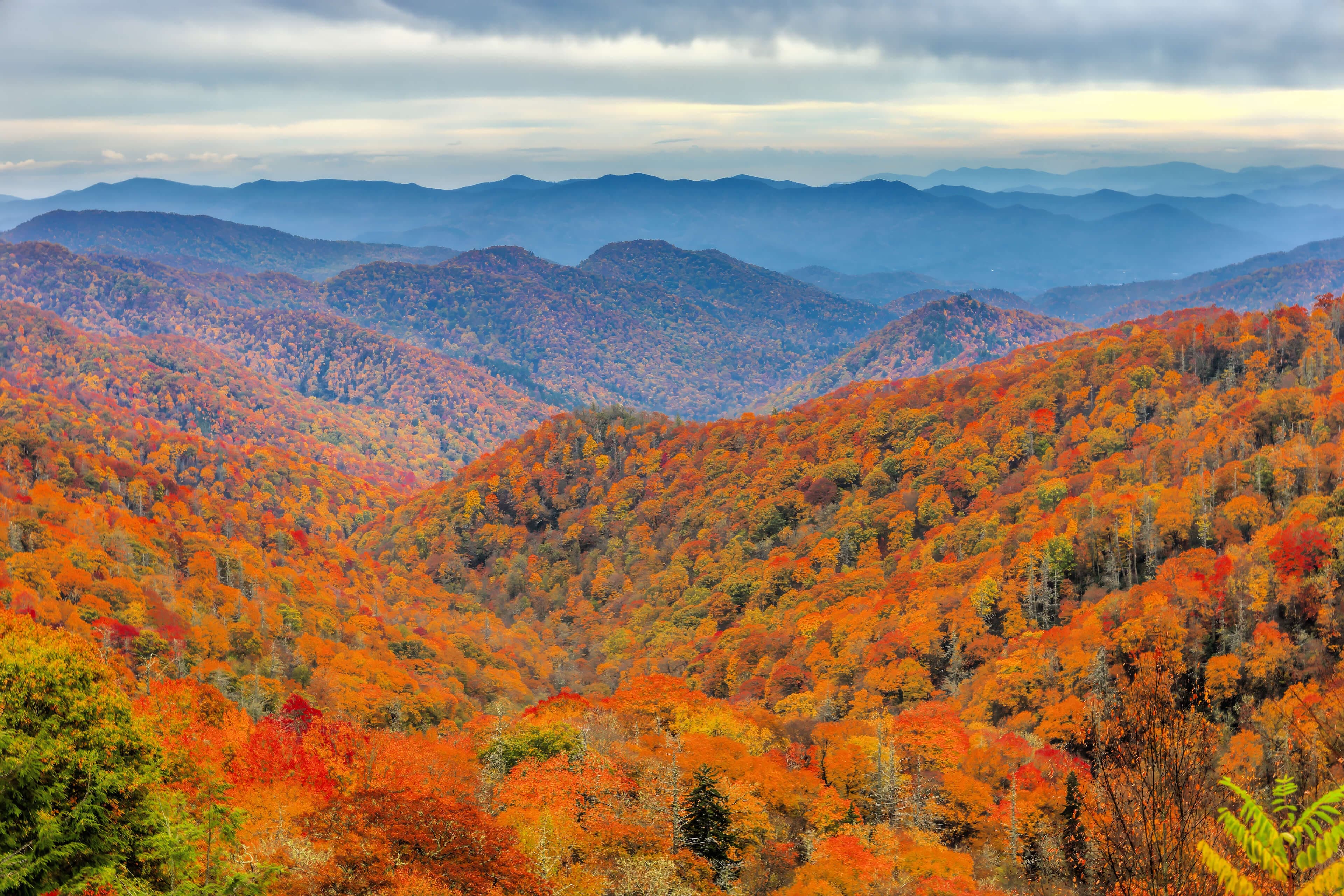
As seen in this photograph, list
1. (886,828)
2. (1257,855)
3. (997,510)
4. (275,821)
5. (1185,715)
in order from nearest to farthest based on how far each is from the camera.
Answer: (1257,855), (1185,715), (275,821), (886,828), (997,510)

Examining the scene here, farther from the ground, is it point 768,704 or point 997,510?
point 997,510

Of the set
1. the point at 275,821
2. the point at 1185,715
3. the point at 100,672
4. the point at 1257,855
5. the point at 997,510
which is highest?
the point at 1257,855

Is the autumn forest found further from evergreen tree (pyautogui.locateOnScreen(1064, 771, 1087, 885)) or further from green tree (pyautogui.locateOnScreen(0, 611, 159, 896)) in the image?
evergreen tree (pyautogui.locateOnScreen(1064, 771, 1087, 885))

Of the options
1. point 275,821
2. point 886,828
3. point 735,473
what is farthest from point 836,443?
point 275,821

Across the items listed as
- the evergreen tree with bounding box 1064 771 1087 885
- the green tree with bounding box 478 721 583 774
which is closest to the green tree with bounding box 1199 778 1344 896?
the evergreen tree with bounding box 1064 771 1087 885

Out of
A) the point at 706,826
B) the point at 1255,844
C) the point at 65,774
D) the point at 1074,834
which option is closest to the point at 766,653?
the point at 1074,834

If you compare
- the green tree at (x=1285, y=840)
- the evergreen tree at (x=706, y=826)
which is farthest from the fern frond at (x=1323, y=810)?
the evergreen tree at (x=706, y=826)

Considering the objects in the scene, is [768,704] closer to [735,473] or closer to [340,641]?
[340,641]

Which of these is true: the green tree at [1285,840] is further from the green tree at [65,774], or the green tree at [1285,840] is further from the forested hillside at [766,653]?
the green tree at [65,774]
